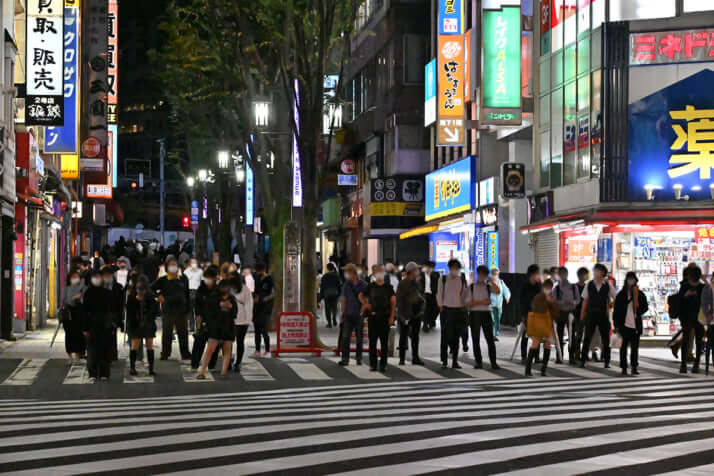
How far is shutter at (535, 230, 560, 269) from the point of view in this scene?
3155 centimetres

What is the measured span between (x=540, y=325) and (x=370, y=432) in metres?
7.81

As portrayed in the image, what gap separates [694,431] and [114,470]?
17.8ft

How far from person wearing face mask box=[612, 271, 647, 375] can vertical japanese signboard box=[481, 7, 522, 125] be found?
13.2 metres

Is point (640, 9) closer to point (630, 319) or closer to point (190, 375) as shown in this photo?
point (630, 319)

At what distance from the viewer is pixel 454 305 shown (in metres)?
19.8

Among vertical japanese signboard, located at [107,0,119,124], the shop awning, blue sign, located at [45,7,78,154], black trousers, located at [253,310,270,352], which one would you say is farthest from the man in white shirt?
vertical japanese signboard, located at [107,0,119,124]

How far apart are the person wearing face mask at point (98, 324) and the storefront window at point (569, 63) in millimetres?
15916

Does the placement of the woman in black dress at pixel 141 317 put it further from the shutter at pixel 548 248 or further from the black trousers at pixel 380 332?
the shutter at pixel 548 248

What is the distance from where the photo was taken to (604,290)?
19.9 meters

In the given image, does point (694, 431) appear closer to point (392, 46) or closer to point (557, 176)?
point (557, 176)

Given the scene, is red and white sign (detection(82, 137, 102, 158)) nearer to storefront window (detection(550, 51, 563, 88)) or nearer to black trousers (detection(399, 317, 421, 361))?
storefront window (detection(550, 51, 563, 88))

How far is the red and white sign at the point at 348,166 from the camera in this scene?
6033 cm

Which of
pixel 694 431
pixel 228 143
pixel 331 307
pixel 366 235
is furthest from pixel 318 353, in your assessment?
pixel 366 235

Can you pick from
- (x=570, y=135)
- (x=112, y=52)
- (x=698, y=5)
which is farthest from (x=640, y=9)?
(x=112, y=52)
